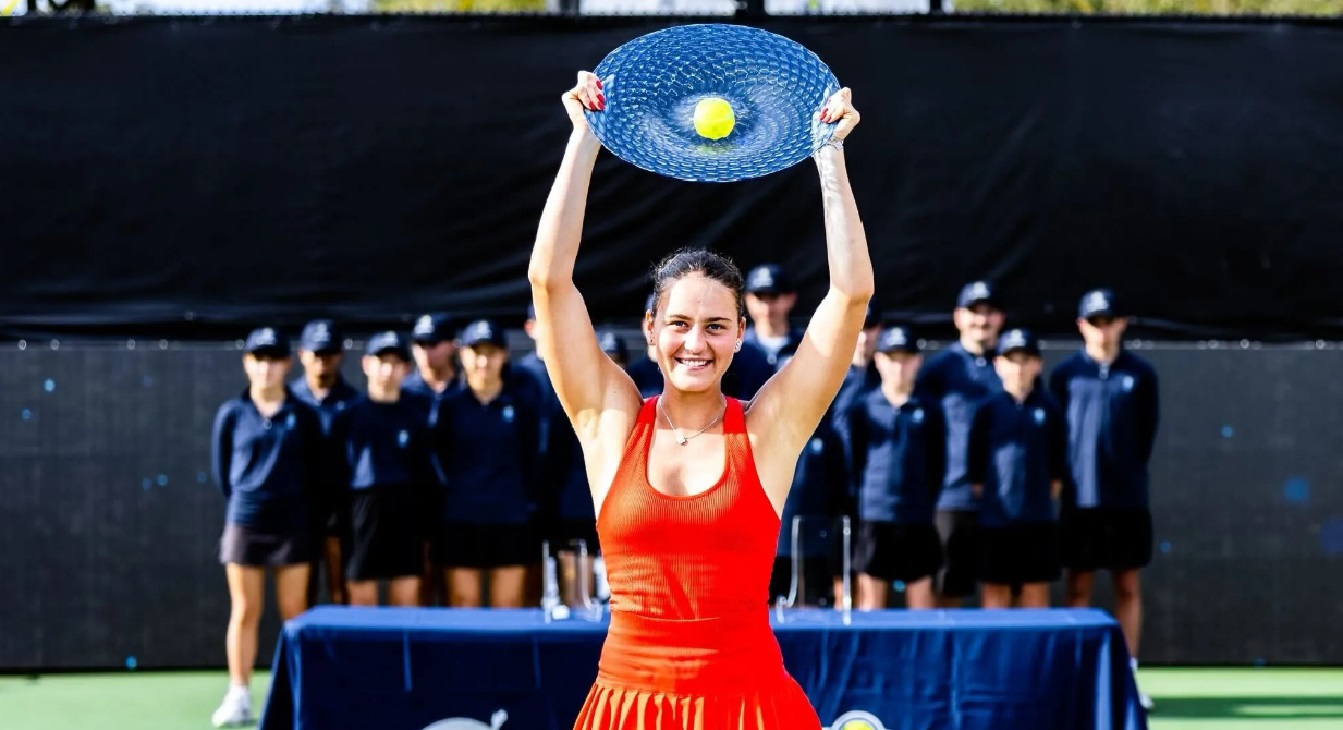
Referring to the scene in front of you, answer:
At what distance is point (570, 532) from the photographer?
A: 22.3 feet

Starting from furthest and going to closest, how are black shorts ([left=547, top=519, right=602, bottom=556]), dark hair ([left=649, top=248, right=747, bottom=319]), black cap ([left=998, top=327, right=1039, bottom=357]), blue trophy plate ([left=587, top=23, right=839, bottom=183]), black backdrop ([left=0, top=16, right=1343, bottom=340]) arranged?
black backdrop ([left=0, top=16, right=1343, bottom=340]) < black shorts ([left=547, top=519, right=602, bottom=556]) < black cap ([left=998, top=327, right=1039, bottom=357]) < blue trophy plate ([left=587, top=23, right=839, bottom=183]) < dark hair ([left=649, top=248, right=747, bottom=319])

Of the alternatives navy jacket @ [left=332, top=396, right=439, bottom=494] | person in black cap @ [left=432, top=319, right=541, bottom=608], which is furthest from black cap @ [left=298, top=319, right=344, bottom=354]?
person in black cap @ [left=432, top=319, right=541, bottom=608]

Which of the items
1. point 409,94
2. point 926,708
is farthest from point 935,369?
point 409,94

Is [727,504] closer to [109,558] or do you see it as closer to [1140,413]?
[1140,413]

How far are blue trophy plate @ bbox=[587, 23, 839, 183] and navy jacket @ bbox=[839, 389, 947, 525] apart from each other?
4.04 metres

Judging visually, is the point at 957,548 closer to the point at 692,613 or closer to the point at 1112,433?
the point at 1112,433

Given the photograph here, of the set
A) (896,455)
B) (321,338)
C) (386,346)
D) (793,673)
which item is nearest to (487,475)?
(386,346)

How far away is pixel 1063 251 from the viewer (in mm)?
7621

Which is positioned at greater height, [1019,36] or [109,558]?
[1019,36]

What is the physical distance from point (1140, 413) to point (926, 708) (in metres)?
2.47

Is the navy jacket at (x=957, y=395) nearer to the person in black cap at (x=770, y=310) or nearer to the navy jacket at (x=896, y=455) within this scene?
the navy jacket at (x=896, y=455)

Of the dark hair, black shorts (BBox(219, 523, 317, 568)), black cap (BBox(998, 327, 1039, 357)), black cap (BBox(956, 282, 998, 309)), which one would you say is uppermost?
black cap (BBox(956, 282, 998, 309))

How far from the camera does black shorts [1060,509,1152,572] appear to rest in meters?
6.88

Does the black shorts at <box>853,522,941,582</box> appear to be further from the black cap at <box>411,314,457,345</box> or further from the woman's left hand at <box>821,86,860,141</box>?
the woman's left hand at <box>821,86,860,141</box>
